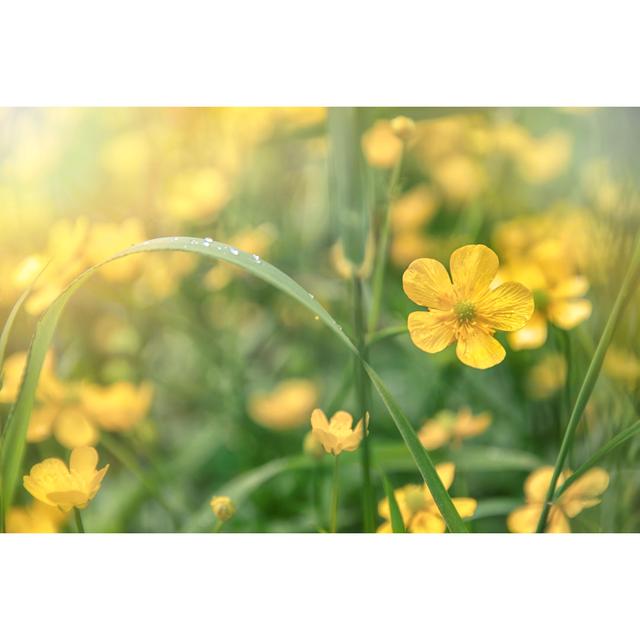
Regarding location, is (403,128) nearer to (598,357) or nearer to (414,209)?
(598,357)

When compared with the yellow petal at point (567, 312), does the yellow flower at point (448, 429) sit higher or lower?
lower

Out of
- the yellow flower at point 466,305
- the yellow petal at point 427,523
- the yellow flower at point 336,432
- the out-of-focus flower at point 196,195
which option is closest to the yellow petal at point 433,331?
the yellow flower at point 466,305

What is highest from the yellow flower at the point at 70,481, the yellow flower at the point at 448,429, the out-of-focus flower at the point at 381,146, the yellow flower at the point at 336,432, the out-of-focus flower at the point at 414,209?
the out-of-focus flower at the point at 381,146

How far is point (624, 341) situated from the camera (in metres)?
1.03

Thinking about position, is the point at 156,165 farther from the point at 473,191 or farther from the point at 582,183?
the point at 582,183

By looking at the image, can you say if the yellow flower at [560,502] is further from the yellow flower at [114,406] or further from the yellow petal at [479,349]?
the yellow flower at [114,406]

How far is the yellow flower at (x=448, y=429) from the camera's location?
1062mm

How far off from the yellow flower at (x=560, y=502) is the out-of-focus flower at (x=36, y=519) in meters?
0.50

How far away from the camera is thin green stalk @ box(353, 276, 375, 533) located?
84cm

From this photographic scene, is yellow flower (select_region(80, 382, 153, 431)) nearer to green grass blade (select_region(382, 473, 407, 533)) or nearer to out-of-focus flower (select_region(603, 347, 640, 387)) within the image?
green grass blade (select_region(382, 473, 407, 533))

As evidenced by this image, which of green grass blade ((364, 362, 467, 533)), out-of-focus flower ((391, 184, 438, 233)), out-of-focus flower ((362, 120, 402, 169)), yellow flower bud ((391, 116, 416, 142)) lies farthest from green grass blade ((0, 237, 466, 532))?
out-of-focus flower ((391, 184, 438, 233))

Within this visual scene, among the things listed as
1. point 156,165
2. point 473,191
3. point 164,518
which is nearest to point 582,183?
point 473,191

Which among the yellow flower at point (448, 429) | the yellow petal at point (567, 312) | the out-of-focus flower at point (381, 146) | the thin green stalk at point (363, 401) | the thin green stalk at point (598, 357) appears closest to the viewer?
the thin green stalk at point (598, 357)
